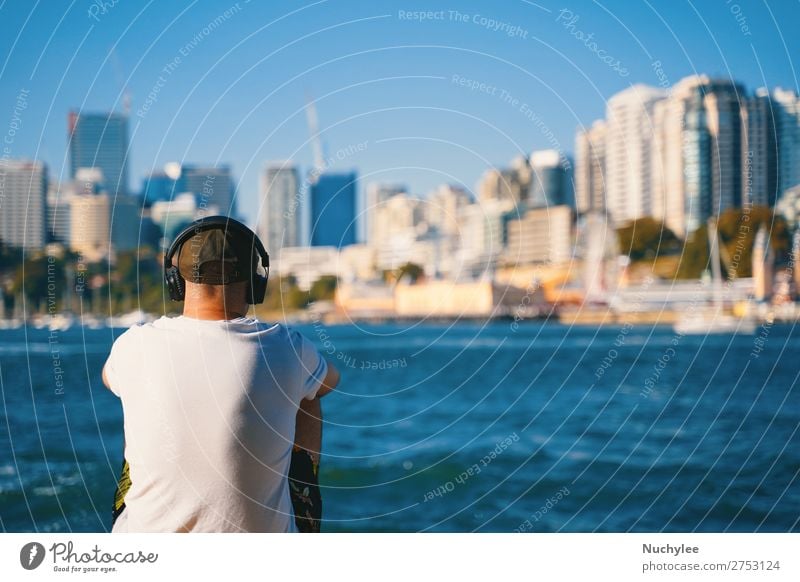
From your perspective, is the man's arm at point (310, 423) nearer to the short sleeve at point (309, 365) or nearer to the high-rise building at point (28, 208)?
the short sleeve at point (309, 365)

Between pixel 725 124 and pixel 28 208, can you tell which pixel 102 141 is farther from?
pixel 725 124

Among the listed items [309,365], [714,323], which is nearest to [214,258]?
[309,365]

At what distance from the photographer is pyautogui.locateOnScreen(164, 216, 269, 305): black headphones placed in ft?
7.79

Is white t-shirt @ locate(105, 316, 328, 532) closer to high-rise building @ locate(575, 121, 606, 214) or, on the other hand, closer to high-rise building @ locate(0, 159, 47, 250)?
high-rise building @ locate(0, 159, 47, 250)

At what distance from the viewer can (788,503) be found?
9.11m

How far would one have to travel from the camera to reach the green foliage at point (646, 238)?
5453cm

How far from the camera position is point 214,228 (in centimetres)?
237

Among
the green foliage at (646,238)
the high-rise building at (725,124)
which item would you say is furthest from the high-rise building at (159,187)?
the green foliage at (646,238)

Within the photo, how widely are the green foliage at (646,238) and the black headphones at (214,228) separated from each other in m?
48.0

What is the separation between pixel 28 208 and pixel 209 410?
6851 mm

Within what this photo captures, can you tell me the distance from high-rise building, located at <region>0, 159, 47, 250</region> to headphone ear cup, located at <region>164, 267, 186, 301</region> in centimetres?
552
